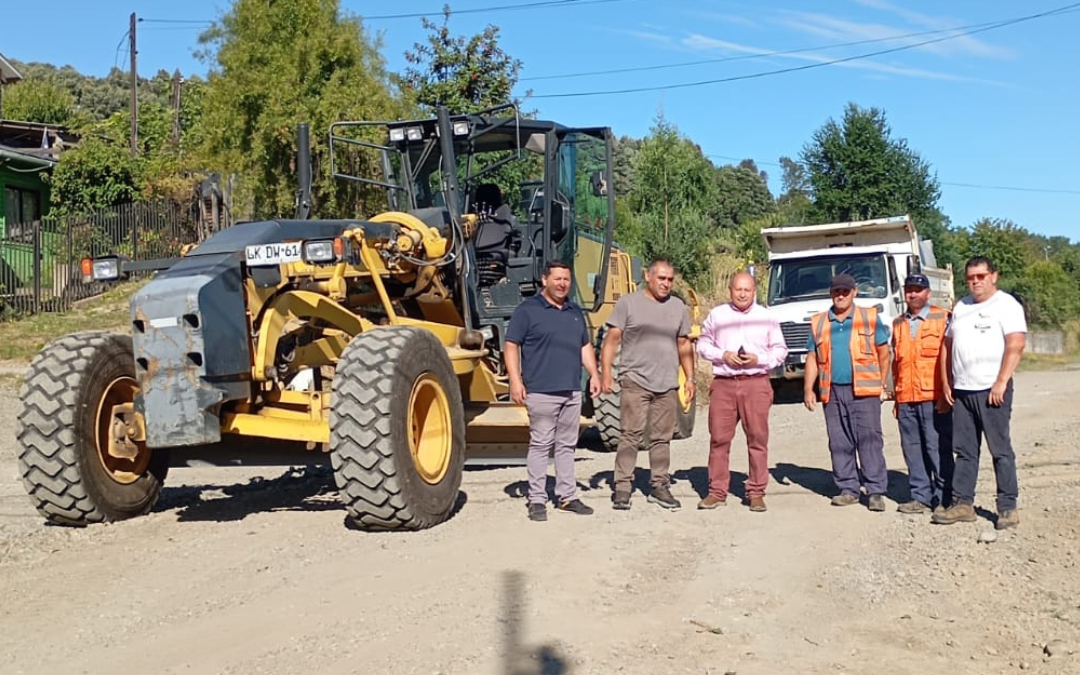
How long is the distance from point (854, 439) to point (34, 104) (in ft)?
142

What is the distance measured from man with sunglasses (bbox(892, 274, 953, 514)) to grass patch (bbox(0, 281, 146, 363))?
12843 mm

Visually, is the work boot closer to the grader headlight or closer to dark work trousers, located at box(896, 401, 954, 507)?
dark work trousers, located at box(896, 401, 954, 507)

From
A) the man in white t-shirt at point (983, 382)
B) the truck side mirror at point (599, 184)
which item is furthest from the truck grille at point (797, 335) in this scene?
the man in white t-shirt at point (983, 382)

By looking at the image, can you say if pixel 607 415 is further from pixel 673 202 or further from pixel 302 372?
pixel 673 202

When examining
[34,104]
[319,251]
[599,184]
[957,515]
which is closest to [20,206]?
[34,104]

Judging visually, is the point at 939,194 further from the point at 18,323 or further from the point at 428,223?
the point at 428,223

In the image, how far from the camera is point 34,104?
44281mm

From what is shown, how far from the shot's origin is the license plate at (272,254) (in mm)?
7332

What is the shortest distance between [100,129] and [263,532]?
86.7 ft

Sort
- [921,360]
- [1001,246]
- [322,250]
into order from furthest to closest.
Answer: [1001,246] → [921,360] → [322,250]

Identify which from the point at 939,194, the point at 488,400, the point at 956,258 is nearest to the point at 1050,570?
the point at 488,400

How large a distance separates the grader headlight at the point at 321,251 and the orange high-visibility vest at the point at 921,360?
160 inches

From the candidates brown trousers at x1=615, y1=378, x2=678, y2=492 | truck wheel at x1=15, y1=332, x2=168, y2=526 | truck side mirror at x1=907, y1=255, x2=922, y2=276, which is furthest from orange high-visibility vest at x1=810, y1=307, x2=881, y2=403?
truck side mirror at x1=907, y1=255, x2=922, y2=276

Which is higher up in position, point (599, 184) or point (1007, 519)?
point (599, 184)
